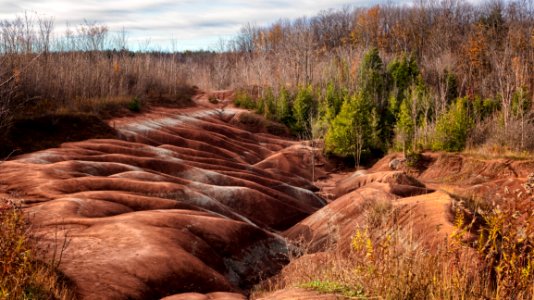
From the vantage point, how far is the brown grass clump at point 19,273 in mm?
5755

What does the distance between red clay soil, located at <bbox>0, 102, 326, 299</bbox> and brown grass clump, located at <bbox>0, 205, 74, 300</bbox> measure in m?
0.63

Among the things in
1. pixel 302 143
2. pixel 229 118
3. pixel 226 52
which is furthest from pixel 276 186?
pixel 226 52

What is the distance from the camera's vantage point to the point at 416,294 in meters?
5.12

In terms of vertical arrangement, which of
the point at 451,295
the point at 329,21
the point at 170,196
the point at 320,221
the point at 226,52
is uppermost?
the point at 329,21

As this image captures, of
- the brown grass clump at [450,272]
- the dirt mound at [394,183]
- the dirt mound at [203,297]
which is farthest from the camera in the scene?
the dirt mound at [394,183]

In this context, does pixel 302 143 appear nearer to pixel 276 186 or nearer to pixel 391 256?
pixel 276 186

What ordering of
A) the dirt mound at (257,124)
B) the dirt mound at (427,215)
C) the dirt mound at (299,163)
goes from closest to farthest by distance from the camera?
1. the dirt mound at (427,215)
2. the dirt mound at (299,163)
3. the dirt mound at (257,124)

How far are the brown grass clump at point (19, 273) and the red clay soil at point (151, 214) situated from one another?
63 cm

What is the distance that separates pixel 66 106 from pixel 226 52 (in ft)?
290

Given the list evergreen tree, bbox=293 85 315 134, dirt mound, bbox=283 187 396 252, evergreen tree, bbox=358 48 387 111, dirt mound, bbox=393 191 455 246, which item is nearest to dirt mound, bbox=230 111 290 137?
evergreen tree, bbox=293 85 315 134

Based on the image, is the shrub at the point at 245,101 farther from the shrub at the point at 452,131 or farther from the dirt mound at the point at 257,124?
the shrub at the point at 452,131

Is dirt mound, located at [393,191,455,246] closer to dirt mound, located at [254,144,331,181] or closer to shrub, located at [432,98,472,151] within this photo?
dirt mound, located at [254,144,331,181]

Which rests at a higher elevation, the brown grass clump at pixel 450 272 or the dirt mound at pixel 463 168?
the brown grass clump at pixel 450 272

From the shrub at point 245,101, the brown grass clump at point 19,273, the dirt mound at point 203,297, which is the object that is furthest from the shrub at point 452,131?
the brown grass clump at point 19,273
